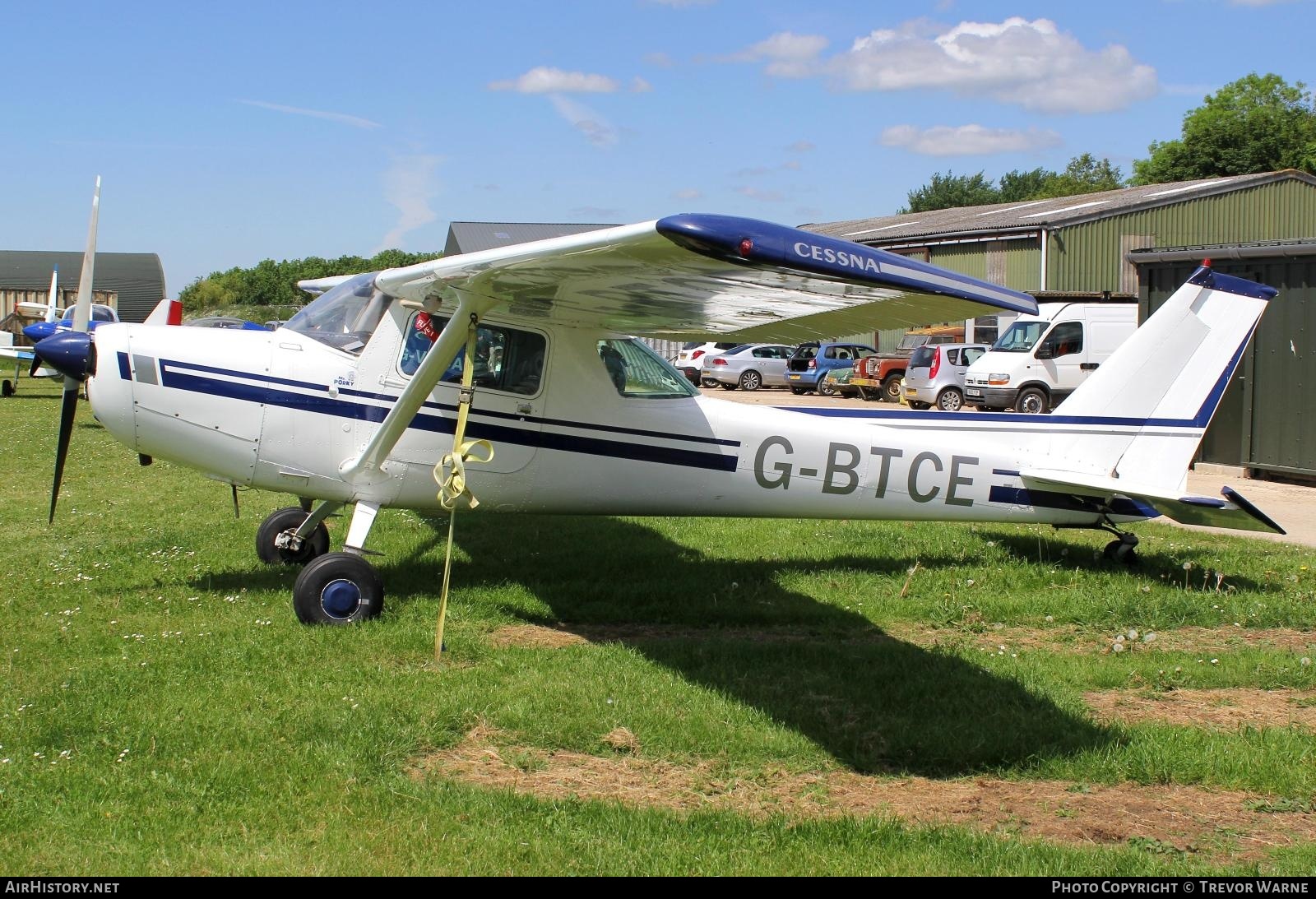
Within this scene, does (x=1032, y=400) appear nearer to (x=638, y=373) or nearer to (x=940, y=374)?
(x=940, y=374)

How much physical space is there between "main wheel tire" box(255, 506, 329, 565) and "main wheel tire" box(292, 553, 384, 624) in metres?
1.71

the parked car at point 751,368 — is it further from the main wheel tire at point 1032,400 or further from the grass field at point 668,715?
the grass field at point 668,715

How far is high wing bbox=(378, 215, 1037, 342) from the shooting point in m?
4.45

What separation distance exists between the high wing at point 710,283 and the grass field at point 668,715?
2.13 metres

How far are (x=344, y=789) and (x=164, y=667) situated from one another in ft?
7.00

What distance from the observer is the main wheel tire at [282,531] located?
9.20 m

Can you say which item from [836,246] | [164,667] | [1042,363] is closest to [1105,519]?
[836,246]

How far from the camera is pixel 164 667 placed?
6316 millimetres

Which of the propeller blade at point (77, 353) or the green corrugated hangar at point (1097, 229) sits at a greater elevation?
the green corrugated hangar at point (1097, 229)

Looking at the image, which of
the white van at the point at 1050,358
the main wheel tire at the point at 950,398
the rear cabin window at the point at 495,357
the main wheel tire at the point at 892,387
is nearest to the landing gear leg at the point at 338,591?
the rear cabin window at the point at 495,357

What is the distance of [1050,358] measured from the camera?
1004 inches

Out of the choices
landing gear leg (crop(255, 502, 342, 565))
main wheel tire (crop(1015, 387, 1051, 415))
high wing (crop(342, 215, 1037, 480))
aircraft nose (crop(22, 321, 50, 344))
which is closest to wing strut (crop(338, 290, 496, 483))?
high wing (crop(342, 215, 1037, 480))

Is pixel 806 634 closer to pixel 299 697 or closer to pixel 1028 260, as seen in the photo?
pixel 299 697

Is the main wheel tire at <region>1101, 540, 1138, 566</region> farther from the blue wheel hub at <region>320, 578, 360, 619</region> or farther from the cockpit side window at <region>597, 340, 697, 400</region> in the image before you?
the blue wheel hub at <region>320, 578, 360, 619</region>
